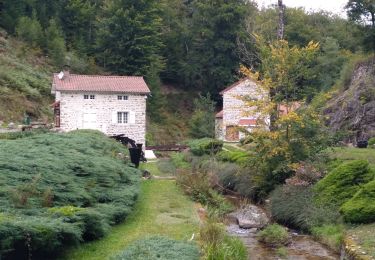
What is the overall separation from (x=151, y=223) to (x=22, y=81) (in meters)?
31.6

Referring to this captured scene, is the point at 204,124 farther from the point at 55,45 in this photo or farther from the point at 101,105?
the point at 55,45

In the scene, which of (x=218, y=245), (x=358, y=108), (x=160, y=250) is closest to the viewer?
(x=160, y=250)

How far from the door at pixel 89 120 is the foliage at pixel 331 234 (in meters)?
22.9

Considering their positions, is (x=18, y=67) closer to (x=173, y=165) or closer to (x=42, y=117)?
(x=42, y=117)

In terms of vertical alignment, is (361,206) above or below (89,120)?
below

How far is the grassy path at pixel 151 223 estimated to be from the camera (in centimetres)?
1154

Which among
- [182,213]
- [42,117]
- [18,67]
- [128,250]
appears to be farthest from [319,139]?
[18,67]

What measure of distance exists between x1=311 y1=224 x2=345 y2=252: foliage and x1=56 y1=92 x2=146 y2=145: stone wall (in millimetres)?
22695

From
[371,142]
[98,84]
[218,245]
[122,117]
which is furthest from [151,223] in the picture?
[98,84]

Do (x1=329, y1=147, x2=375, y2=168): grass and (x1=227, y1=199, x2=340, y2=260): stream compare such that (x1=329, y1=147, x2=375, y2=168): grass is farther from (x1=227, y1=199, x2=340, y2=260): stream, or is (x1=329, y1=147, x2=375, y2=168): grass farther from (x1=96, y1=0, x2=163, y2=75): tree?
(x1=96, y1=0, x2=163, y2=75): tree

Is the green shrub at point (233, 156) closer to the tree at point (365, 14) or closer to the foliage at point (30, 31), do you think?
the tree at point (365, 14)

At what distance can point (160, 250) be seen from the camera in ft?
34.0

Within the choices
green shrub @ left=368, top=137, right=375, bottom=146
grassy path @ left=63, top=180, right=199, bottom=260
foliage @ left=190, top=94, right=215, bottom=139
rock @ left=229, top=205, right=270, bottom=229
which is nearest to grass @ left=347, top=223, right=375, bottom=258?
rock @ left=229, top=205, right=270, bottom=229

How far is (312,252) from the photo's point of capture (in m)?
13.6
